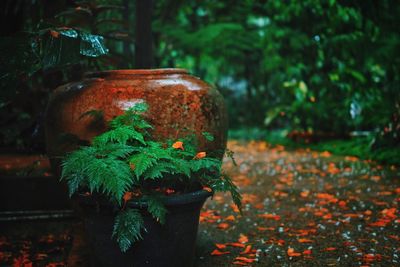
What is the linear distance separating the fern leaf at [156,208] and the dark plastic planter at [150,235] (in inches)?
2.9

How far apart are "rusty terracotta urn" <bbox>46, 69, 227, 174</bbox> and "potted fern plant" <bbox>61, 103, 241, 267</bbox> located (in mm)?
167

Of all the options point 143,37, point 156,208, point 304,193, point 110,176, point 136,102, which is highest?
point 143,37

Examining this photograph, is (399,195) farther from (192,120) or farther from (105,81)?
(105,81)

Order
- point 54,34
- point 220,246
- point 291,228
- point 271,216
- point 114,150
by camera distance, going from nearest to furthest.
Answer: point 114,150 < point 54,34 < point 220,246 < point 291,228 < point 271,216

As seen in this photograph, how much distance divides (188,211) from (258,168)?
4347mm

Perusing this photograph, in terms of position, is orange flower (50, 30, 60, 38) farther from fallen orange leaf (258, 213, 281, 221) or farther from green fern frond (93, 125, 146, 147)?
fallen orange leaf (258, 213, 281, 221)

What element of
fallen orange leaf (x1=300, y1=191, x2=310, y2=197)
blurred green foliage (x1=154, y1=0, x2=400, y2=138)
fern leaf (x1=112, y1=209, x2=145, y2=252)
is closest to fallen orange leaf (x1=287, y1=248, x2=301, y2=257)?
fern leaf (x1=112, y1=209, x2=145, y2=252)

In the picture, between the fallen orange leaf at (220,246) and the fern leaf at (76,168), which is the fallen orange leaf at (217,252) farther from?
the fern leaf at (76,168)

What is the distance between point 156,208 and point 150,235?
10.0 inches

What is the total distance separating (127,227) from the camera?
6.73ft

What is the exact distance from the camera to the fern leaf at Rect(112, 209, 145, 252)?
202 cm

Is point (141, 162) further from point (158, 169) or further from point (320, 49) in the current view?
point (320, 49)

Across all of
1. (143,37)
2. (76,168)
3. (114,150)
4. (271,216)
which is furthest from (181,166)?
(143,37)

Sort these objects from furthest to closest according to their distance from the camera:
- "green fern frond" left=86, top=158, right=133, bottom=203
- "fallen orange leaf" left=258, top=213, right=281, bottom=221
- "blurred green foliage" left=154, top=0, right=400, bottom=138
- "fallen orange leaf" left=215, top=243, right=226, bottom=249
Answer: "blurred green foliage" left=154, top=0, right=400, bottom=138 → "fallen orange leaf" left=258, top=213, right=281, bottom=221 → "fallen orange leaf" left=215, top=243, right=226, bottom=249 → "green fern frond" left=86, top=158, right=133, bottom=203
